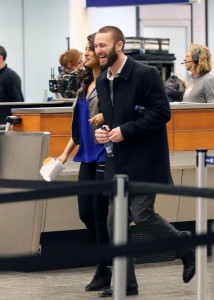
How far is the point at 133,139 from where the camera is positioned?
605 centimetres

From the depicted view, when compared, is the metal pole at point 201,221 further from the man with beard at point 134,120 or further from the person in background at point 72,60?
the person in background at point 72,60

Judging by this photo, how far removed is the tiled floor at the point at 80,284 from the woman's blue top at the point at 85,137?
87 cm

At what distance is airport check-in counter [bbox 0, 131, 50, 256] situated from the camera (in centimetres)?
712

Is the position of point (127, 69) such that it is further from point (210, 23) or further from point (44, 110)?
point (210, 23)

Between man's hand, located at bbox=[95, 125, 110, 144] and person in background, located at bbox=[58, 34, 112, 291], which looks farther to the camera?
person in background, located at bbox=[58, 34, 112, 291]

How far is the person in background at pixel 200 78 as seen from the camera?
8477mm

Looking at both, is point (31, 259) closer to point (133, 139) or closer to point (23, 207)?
point (133, 139)

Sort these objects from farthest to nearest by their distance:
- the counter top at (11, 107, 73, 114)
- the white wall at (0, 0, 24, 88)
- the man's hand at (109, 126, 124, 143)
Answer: the white wall at (0, 0, 24, 88) < the counter top at (11, 107, 73, 114) < the man's hand at (109, 126, 124, 143)

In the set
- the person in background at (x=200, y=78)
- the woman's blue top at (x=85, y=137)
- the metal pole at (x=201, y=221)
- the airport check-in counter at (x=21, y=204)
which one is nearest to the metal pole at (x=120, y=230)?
the metal pole at (x=201, y=221)

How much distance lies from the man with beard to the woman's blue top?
0.42 metres

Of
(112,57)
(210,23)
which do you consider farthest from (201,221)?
(210,23)

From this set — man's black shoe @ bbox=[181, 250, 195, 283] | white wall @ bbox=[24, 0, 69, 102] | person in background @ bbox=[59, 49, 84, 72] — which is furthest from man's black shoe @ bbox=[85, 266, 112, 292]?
white wall @ bbox=[24, 0, 69, 102]

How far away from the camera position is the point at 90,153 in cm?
660

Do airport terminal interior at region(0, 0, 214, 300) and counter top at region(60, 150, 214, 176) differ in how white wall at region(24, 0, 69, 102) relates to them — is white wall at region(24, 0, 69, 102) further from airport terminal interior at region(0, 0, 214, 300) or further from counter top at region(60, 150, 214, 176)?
counter top at region(60, 150, 214, 176)
